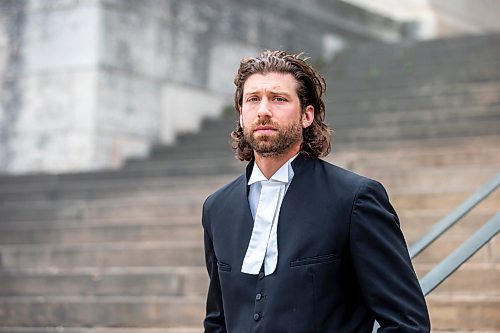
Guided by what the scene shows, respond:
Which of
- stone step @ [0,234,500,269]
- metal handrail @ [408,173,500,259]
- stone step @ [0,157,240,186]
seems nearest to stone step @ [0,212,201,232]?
stone step @ [0,234,500,269]

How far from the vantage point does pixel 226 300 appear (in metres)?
2.78

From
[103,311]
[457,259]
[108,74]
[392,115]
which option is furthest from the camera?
[108,74]

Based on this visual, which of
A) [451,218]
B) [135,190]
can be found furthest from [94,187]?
[451,218]

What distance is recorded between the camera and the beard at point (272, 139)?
2.72 m

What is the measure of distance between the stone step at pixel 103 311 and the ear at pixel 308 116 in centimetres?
392

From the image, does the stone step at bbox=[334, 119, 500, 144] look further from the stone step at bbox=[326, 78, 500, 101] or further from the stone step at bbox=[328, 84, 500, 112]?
the stone step at bbox=[326, 78, 500, 101]

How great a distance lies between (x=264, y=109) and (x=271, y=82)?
0.09 m

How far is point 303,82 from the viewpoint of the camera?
9.22ft

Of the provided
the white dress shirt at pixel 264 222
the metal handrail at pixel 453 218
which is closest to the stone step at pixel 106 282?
the metal handrail at pixel 453 218

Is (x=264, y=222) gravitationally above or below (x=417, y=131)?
below

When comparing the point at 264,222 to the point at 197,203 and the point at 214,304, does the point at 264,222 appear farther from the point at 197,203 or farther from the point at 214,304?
the point at 197,203

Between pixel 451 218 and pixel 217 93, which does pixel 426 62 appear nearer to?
pixel 217 93

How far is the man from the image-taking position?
2604 mm

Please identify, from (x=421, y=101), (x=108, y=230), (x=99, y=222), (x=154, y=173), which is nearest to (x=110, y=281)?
(x=108, y=230)
